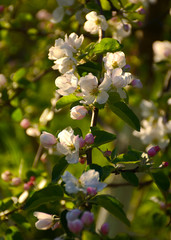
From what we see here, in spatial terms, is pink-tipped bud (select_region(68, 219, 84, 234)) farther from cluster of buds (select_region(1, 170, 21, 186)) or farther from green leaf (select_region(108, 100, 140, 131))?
cluster of buds (select_region(1, 170, 21, 186))

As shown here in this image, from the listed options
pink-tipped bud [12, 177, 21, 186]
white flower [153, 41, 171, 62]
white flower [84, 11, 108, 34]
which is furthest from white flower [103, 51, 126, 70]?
white flower [153, 41, 171, 62]

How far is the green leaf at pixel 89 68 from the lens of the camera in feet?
3.10

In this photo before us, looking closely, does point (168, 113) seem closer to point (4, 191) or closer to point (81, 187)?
point (81, 187)

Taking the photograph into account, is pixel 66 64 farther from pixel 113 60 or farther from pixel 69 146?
pixel 69 146

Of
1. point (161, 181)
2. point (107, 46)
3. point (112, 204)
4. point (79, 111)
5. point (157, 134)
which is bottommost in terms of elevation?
point (157, 134)

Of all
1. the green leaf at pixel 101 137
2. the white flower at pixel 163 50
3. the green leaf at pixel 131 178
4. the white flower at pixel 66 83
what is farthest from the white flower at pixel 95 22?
the white flower at pixel 163 50

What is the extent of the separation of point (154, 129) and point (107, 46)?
2.39 ft

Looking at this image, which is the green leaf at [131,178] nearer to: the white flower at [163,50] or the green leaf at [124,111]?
the green leaf at [124,111]

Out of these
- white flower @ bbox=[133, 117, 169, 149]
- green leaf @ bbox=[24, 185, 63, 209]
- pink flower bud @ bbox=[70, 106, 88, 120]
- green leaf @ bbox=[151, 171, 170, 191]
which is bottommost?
white flower @ bbox=[133, 117, 169, 149]

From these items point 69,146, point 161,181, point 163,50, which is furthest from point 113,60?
point 163,50

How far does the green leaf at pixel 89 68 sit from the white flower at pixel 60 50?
0.05 metres

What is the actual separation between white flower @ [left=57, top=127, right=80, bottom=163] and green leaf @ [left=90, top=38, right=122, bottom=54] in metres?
0.25

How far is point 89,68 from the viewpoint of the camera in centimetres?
94

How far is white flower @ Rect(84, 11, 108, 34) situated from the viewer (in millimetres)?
1047
